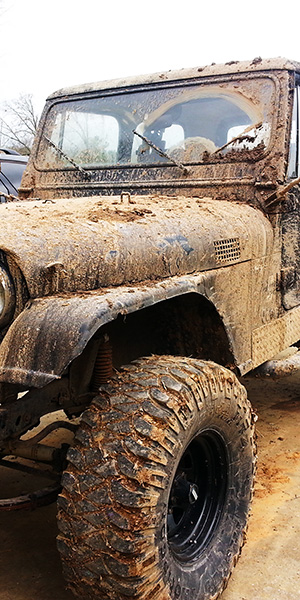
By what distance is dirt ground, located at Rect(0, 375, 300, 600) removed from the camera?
105 inches

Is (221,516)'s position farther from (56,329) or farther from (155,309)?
(56,329)

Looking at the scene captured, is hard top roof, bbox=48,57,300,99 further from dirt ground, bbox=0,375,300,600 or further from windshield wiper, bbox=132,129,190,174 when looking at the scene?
dirt ground, bbox=0,375,300,600

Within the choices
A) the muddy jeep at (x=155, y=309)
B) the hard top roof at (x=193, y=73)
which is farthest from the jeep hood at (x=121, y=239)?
the hard top roof at (x=193, y=73)

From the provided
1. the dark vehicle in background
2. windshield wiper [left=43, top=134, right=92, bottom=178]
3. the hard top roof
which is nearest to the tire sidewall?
windshield wiper [left=43, top=134, right=92, bottom=178]

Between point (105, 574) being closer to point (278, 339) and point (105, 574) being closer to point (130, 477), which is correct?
point (130, 477)

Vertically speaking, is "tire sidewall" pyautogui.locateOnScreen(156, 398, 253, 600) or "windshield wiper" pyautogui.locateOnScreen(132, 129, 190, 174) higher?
"windshield wiper" pyautogui.locateOnScreen(132, 129, 190, 174)

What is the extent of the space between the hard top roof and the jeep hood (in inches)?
36.9

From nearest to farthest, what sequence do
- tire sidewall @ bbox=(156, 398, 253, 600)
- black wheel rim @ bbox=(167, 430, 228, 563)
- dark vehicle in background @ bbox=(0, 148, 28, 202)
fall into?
tire sidewall @ bbox=(156, 398, 253, 600) < black wheel rim @ bbox=(167, 430, 228, 563) < dark vehicle in background @ bbox=(0, 148, 28, 202)

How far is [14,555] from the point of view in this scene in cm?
294

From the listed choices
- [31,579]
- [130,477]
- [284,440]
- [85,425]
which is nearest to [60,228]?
[85,425]

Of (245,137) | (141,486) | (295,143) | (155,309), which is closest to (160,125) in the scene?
(245,137)

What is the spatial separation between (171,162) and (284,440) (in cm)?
194

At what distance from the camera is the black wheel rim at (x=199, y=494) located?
8.48ft

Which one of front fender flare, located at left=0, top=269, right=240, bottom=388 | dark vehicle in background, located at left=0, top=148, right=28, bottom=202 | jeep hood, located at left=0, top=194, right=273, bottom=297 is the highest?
dark vehicle in background, located at left=0, top=148, right=28, bottom=202
